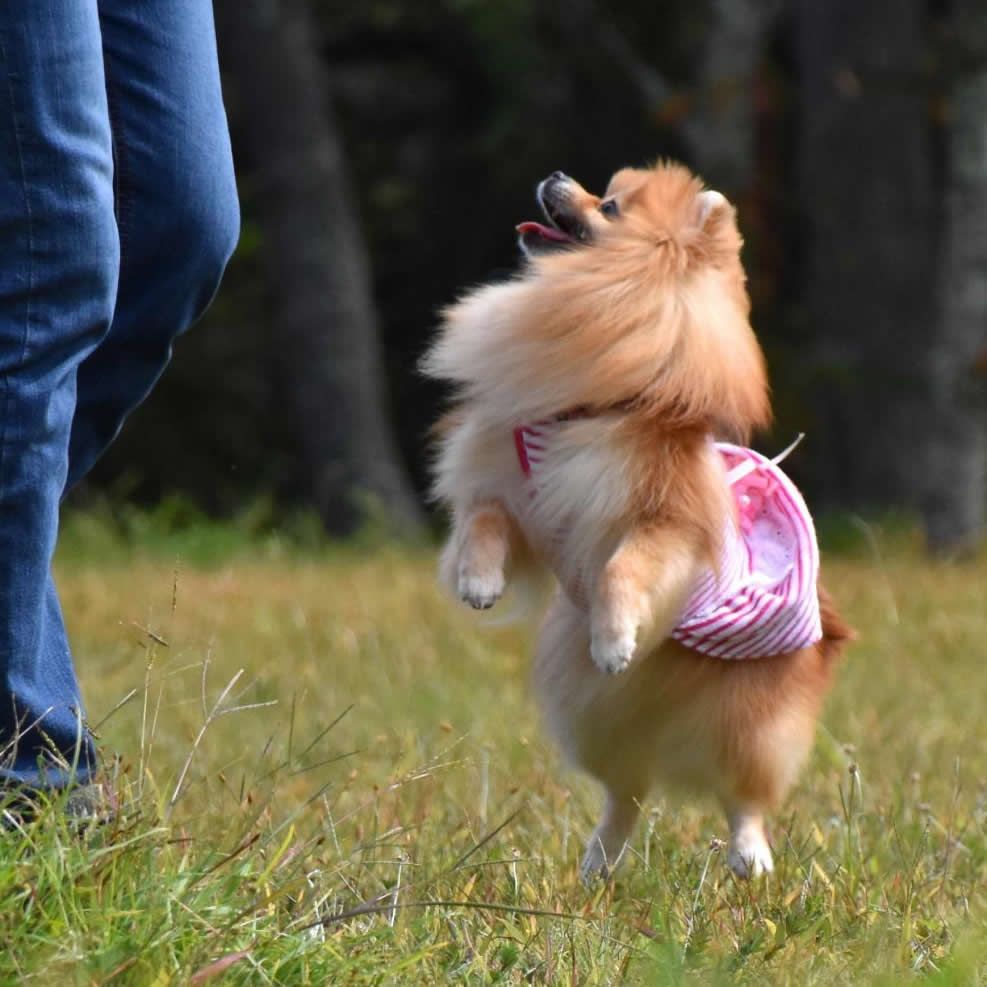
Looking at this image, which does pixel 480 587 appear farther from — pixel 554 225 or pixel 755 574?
A: pixel 554 225

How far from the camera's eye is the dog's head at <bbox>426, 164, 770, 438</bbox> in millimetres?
2910

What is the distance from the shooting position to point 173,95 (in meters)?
2.52

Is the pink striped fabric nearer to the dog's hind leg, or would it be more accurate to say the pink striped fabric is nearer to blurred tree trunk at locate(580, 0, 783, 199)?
the dog's hind leg

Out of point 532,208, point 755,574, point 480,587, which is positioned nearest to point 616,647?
point 480,587

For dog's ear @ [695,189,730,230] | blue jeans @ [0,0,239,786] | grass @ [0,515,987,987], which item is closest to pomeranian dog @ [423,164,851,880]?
dog's ear @ [695,189,730,230]

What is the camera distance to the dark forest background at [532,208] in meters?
9.72

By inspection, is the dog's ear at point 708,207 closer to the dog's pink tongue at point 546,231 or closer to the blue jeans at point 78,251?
the dog's pink tongue at point 546,231

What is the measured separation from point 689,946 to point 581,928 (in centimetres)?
14

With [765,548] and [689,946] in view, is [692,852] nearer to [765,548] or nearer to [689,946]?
[765,548]

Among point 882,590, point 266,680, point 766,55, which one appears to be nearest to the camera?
point 266,680

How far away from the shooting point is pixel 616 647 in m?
2.76

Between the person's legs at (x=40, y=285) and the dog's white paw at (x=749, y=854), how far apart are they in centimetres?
119

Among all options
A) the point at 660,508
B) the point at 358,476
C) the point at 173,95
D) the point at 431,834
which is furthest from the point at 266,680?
the point at 358,476

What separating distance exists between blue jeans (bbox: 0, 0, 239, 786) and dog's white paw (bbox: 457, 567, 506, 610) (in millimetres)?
605
